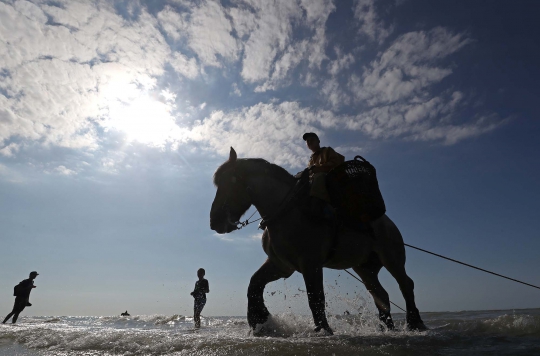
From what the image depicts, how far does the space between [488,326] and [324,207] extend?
12.0 ft

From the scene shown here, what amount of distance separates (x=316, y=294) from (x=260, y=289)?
1.08 meters

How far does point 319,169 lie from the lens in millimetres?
4844

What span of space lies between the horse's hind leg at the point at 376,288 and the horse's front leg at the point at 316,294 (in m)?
1.90

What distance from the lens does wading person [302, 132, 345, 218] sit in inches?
172

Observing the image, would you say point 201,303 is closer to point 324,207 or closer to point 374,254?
point 374,254

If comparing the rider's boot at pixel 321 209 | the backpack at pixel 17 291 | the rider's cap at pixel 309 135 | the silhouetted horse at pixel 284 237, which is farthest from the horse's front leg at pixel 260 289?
the backpack at pixel 17 291

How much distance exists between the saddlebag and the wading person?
114 millimetres

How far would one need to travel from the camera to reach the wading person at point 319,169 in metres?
4.37

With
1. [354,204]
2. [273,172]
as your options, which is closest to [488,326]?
[354,204]

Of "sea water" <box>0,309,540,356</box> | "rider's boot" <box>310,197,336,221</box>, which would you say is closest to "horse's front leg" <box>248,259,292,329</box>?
"sea water" <box>0,309,540,356</box>

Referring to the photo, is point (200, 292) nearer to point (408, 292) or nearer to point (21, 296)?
point (21, 296)

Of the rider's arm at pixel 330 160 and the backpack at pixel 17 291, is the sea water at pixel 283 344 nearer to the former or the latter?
the rider's arm at pixel 330 160

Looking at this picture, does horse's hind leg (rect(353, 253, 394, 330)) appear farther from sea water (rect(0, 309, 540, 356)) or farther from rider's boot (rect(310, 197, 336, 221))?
rider's boot (rect(310, 197, 336, 221))

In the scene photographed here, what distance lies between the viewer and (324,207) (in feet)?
14.4
